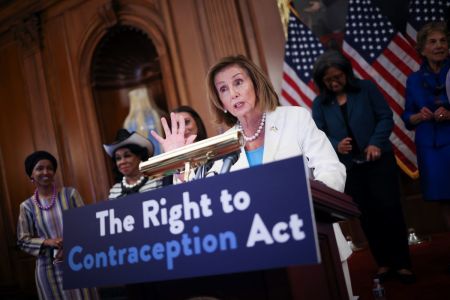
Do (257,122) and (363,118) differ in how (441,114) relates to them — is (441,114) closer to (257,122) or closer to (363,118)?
(363,118)

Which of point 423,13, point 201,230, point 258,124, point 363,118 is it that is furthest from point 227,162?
point 423,13

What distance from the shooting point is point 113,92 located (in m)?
6.05

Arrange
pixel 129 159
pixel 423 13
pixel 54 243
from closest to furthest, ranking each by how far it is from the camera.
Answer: pixel 54 243 → pixel 129 159 → pixel 423 13

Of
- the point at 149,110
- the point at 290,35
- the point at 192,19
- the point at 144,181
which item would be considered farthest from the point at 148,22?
the point at 144,181

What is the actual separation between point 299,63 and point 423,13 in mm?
1157

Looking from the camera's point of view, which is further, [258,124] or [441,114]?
[441,114]

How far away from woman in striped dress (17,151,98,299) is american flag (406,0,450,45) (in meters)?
3.23

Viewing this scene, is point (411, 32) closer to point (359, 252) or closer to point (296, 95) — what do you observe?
point (296, 95)

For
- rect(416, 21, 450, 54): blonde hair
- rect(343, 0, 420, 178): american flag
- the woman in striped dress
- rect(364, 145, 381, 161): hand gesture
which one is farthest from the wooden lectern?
rect(343, 0, 420, 178): american flag

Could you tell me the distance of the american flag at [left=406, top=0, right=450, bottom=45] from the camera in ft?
12.8

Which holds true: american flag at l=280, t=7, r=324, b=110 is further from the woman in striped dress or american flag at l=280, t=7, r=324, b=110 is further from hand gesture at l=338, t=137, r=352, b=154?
the woman in striped dress

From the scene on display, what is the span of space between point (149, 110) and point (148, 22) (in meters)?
1.08

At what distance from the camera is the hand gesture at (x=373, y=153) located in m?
2.89

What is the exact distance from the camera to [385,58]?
4148mm
